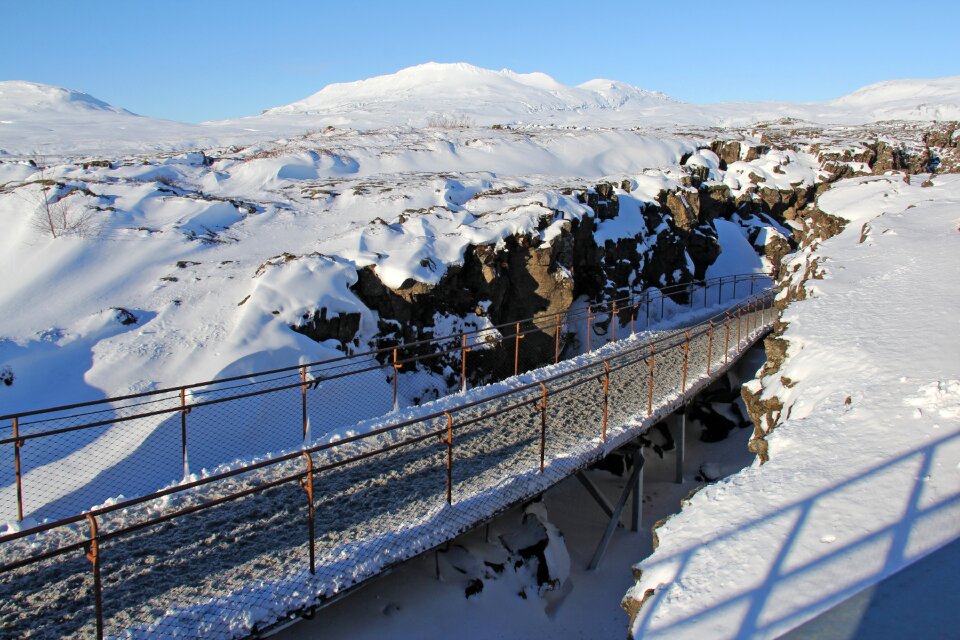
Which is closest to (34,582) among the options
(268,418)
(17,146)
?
(268,418)

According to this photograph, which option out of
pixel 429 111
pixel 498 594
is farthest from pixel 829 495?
pixel 429 111

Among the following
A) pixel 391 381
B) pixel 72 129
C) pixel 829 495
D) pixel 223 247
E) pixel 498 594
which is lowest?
pixel 498 594

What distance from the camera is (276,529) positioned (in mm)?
6539

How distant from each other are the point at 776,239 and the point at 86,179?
28919 millimetres

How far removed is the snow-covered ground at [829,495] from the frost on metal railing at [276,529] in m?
2.50

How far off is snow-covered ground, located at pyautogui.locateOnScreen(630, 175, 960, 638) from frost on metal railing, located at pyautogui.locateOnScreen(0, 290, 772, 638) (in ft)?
8.21

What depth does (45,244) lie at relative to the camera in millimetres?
14906

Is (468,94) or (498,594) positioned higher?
(468,94)

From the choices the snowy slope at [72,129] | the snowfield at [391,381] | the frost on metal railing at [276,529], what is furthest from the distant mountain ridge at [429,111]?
the frost on metal railing at [276,529]

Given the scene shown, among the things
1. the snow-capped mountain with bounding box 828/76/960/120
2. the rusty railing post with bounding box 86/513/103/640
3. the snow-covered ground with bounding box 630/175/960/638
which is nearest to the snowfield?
the snow-covered ground with bounding box 630/175/960/638

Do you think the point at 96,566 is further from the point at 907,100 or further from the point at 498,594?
the point at 907,100

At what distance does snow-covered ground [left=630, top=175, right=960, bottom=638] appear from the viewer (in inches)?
175

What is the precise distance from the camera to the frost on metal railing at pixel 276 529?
516 centimetres

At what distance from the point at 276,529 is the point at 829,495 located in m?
5.35
